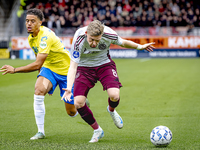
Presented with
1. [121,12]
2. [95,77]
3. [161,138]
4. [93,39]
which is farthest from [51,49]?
[121,12]

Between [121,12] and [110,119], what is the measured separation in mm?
22028

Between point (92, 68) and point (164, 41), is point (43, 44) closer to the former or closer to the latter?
point (92, 68)

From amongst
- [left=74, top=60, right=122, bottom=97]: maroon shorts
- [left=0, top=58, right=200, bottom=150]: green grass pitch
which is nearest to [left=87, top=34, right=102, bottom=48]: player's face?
[left=74, top=60, right=122, bottom=97]: maroon shorts

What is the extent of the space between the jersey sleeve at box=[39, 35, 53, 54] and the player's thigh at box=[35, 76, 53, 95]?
0.46 metres

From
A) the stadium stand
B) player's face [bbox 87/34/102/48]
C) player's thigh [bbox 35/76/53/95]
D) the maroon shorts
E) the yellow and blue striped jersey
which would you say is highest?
player's face [bbox 87/34/102/48]

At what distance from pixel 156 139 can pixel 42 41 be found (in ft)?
7.73

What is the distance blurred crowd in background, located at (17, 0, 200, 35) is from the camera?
1041 inches

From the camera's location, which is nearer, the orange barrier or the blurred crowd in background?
the orange barrier

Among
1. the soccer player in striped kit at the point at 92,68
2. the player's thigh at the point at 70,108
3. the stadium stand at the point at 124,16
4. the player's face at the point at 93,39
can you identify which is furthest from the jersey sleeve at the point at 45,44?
the stadium stand at the point at 124,16

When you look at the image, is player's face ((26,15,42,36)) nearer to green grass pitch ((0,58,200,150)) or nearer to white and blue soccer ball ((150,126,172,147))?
green grass pitch ((0,58,200,150))

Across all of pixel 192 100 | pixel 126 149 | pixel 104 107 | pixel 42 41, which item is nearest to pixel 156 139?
pixel 126 149

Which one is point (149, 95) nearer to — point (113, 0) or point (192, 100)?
point (192, 100)

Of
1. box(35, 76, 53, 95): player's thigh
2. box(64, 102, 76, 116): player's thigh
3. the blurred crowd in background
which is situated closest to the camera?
box(35, 76, 53, 95): player's thigh

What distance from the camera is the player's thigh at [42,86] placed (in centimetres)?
528
